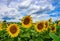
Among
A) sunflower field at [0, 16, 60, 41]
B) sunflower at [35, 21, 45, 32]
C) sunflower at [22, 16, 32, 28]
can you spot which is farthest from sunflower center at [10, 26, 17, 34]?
sunflower at [35, 21, 45, 32]

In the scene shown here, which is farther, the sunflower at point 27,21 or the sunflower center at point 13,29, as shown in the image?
the sunflower at point 27,21

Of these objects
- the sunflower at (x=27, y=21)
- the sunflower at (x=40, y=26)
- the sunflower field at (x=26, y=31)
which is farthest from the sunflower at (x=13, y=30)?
the sunflower at (x=40, y=26)

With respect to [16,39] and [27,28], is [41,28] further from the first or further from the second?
[16,39]

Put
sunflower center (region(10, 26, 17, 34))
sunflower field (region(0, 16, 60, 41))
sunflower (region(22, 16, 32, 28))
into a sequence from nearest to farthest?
sunflower field (region(0, 16, 60, 41)) → sunflower center (region(10, 26, 17, 34)) → sunflower (region(22, 16, 32, 28))

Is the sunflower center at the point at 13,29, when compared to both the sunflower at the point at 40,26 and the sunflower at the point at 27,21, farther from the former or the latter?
the sunflower at the point at 40,26

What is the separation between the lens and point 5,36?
3396 millimetres

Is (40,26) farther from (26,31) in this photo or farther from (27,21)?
(26,31)

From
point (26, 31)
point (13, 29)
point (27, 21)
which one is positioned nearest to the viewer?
point (26, 31)

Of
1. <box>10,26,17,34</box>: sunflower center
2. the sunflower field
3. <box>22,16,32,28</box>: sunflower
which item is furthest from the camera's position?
<box>22,16,32,28</box>: sunflower

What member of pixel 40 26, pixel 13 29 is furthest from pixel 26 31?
pixel 40 26

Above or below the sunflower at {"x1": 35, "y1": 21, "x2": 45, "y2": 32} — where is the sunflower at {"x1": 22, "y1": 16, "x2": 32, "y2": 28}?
above

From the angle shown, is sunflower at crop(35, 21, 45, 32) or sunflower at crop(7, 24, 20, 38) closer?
sunflower at crop(7, 24, 20, 38)

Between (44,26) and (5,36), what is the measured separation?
0.75 meters

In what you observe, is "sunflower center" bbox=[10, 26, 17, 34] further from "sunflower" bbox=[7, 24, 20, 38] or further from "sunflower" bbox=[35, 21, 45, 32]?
"sunflower" bbox=[35, 21, 45, 32]
